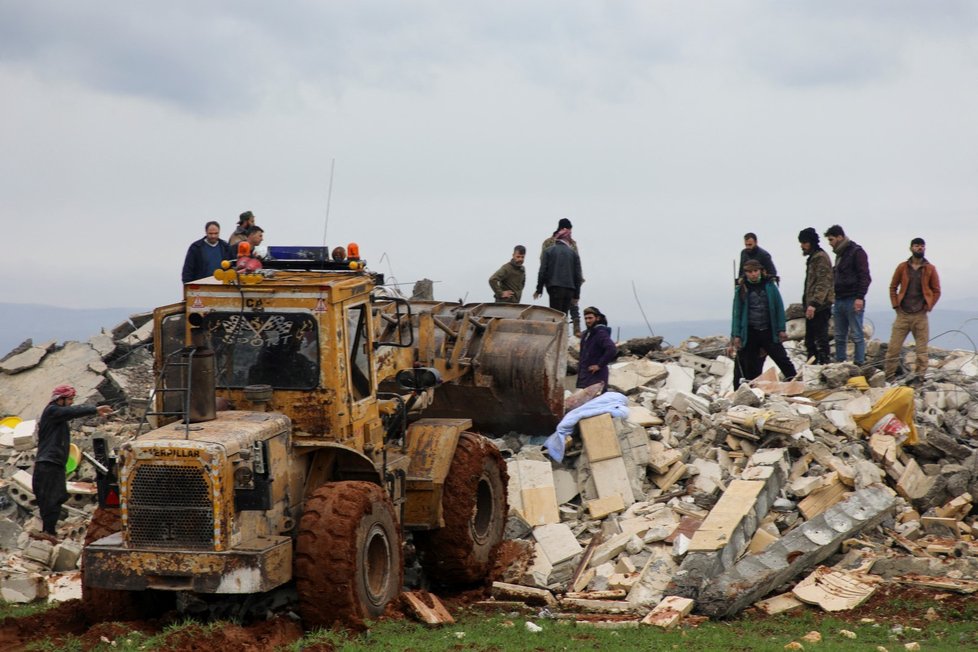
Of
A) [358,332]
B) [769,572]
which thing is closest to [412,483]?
[358,332]

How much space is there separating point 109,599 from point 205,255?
6.90m

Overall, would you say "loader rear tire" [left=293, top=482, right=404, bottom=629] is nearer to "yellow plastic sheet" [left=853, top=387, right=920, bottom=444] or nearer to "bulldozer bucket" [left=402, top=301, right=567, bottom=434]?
"bulldozer bucket" [left=402, top=301, right=567, bottom=434]

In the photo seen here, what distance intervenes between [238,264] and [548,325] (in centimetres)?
561

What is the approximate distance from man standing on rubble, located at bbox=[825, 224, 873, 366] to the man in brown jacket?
44 centimetres

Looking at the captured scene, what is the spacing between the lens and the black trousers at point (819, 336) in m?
18.2

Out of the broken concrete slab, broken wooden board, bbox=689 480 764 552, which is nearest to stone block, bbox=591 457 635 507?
broken wooden board, bbox=689 480 764 552

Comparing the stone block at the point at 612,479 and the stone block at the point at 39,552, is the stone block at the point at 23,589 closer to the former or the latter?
Result: the stone block at the point at 39,552

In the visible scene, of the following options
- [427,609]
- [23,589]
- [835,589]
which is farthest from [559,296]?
[23,589]

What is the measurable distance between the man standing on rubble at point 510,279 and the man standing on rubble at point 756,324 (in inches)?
147

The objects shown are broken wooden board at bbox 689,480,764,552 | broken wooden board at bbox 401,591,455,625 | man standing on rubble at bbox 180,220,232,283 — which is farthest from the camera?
man standing on rubble at bbox 180,220,232,283

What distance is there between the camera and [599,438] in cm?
1363

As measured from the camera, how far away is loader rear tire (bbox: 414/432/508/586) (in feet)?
36.2

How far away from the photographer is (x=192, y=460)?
841cm

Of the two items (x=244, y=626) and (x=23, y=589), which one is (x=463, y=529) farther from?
(x=23, y=589)
